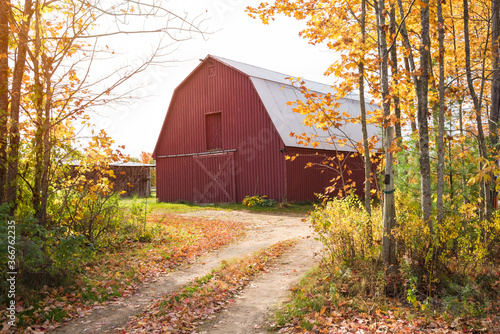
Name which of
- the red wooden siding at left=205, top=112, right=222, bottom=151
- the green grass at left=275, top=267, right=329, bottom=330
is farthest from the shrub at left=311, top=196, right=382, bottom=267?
the red wooden siding at left=205, top=112, right=222, bottom=151

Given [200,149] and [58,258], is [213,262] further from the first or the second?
[200,149]

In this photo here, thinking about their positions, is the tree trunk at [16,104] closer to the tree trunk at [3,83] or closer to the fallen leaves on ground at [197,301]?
the tree trunk at [3,83]

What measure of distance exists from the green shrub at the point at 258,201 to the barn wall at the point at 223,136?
12.2 inches

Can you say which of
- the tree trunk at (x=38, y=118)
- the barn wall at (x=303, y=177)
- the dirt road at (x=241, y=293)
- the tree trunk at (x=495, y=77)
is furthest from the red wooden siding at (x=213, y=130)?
the tree trunk at (x=38, y=118)

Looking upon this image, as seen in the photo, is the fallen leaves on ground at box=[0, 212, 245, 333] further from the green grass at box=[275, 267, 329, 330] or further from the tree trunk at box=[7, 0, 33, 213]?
the green grass at box=[275, 267, 329, 330]

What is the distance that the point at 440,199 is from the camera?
621 cm

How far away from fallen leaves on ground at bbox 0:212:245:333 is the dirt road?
260 mm

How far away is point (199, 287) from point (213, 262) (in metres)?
1.69

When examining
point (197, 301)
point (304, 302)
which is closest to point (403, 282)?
point (304, 302)

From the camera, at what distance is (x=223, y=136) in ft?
68.7

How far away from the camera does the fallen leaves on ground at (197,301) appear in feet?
17.2

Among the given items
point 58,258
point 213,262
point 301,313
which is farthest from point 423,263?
point 58,258

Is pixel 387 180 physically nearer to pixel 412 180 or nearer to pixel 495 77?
pixel 412 180

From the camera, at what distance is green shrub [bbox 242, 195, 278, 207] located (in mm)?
18641
